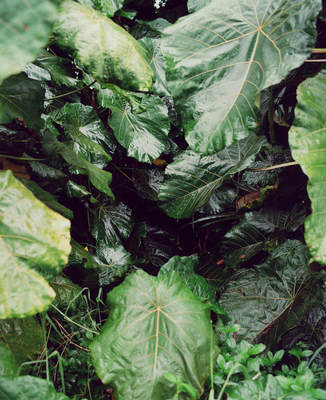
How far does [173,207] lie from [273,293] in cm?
48

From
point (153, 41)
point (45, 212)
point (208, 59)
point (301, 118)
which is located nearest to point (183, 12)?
point (153, 41)

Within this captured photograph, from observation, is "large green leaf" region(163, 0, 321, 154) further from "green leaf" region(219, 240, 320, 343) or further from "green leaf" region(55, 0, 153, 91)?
"green leaf" region(219, 240, 320, 343)

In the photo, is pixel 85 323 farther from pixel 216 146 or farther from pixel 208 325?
pixel 216 146

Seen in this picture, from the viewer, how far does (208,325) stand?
2.93 feet

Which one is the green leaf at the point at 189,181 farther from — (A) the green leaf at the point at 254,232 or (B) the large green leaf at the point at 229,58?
(B) the large green leaf at the point at 229,58

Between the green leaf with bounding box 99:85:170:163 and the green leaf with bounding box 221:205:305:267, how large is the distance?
17.4 inches

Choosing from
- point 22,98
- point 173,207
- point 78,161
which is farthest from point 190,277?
point 22,98

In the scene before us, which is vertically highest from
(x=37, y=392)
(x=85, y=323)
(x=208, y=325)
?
(x=37, y=392)

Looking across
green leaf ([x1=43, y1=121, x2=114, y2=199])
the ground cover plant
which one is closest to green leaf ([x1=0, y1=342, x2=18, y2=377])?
the ground cover plant

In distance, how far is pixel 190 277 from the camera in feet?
4.02

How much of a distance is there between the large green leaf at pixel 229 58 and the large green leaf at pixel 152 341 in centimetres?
43

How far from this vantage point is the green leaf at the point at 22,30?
19.8 inches

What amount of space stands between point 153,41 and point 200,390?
1350mm

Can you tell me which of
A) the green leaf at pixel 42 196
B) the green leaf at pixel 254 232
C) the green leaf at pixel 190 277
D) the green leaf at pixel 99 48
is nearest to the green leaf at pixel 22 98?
the green leaf at pixel 42 196
